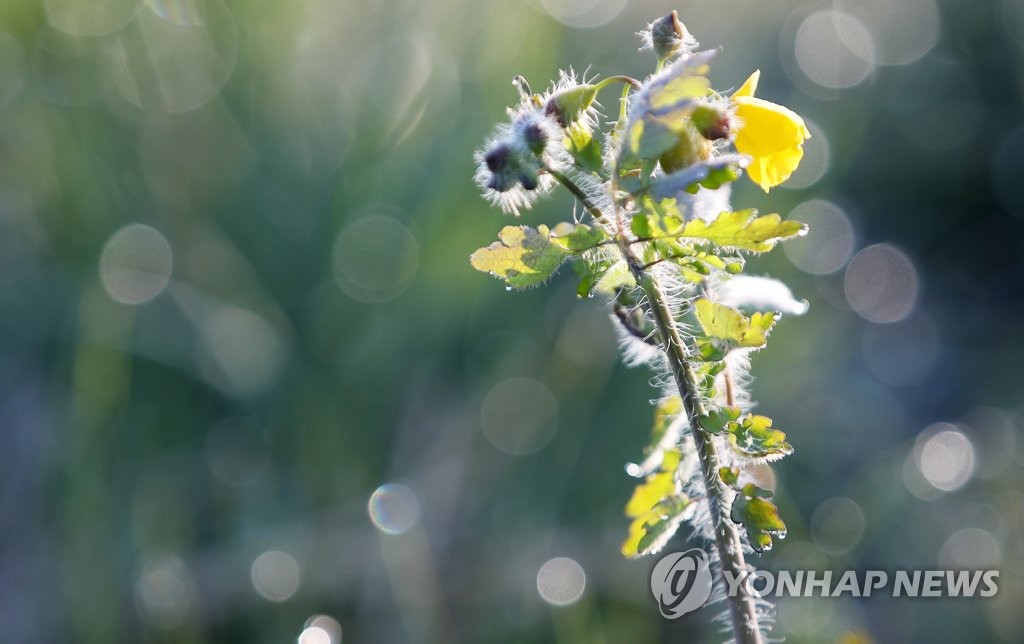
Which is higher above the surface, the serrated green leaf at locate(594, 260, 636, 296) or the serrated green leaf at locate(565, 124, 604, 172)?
the serrated green leaf at locate(565, 124, 604, 172)

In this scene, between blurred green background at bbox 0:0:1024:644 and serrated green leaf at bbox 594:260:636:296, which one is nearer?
serrated green leaf at bbox 594:260:636:296

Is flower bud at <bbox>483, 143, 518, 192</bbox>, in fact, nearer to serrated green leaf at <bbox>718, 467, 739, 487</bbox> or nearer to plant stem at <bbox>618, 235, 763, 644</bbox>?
plant stem at <bbox>618, 235, 763, 644</bbox>

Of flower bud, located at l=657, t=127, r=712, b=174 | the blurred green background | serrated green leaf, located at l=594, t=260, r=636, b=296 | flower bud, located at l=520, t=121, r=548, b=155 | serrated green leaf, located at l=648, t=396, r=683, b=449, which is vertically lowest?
serrated green leaf, located at l=648, t=396, r=683, b=449

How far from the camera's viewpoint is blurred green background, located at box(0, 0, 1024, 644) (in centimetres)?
151

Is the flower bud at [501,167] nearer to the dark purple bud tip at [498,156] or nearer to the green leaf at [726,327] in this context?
the dark purple bud tip at [498,156]

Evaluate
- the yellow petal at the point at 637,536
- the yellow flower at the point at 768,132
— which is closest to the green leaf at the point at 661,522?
the yellow petal at the point at 637,536

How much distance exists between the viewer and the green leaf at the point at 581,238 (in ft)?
1.66

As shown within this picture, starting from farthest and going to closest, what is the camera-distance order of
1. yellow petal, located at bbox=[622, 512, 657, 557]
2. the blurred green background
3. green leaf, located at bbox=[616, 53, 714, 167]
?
the blurred green background < yellow petal, located at bbox=[622, 512, 657, 557] < green leaf, located at bbox=[616, 53, 714, 167]

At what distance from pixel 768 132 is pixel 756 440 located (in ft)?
0.66

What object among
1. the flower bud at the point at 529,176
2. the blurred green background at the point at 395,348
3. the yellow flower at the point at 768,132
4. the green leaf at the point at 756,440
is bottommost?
the green leaf at the point at 756,440

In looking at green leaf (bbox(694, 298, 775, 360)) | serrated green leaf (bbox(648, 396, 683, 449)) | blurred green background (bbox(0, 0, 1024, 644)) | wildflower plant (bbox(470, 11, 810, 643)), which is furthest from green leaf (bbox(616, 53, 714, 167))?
blurred green background (bbox(0, 0, 1024, 644))

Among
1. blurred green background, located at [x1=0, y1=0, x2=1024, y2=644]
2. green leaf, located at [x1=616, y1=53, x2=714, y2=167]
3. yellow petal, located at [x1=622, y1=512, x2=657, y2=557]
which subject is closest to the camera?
green leaf, located at [x1=616, y1=53, x2=714, y2=167]

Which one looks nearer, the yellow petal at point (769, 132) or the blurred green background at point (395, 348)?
the yellow petal at point (769, 132)

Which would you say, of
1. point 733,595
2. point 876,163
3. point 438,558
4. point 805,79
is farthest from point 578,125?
point 805,79
